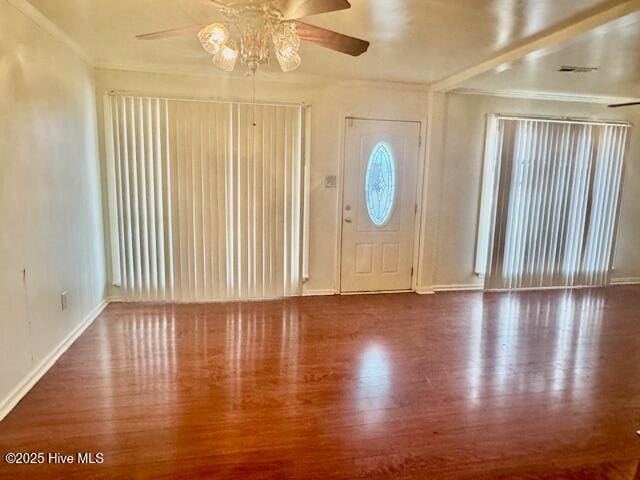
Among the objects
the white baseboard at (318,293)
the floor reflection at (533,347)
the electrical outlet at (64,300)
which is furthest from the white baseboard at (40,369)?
the floor reflection at (533,347)

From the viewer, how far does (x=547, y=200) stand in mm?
5004

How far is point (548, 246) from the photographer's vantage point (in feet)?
16.8

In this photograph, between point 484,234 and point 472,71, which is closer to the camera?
point 472,71

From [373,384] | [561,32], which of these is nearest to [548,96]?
[561,32]

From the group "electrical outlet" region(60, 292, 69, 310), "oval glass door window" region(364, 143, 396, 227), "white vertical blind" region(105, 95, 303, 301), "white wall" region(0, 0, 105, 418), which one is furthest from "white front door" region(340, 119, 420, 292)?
"electrical outlet" region(60, 292, 69, 310)

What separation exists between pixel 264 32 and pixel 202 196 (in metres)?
2.45

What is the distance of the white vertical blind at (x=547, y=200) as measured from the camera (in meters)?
4.82

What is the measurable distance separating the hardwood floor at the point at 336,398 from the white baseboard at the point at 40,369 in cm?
5

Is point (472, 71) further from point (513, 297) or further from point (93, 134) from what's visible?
point (93, 134)

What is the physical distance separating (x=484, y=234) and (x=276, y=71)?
3.15 metres

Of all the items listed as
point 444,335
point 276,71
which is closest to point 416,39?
point 276,71

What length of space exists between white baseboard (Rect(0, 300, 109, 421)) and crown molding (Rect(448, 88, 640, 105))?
450 centimetres

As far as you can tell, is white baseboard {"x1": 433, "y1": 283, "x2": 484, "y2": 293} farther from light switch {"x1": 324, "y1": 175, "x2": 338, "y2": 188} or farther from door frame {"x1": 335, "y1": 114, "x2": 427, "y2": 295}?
light switch {"x1": 324, "y1": 175, "x2": 338, "y2": 188}

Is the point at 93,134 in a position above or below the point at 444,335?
above
